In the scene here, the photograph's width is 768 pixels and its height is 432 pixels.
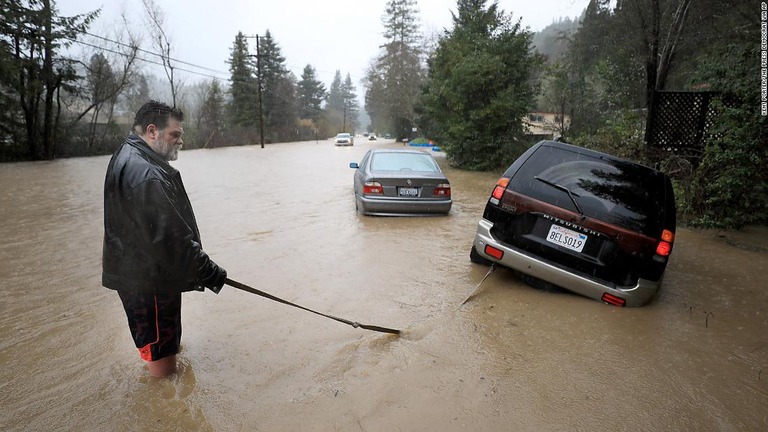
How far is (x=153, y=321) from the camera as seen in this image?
244cm

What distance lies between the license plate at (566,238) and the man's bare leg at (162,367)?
3312 millimetres

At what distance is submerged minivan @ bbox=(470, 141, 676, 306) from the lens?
3580 millimetres

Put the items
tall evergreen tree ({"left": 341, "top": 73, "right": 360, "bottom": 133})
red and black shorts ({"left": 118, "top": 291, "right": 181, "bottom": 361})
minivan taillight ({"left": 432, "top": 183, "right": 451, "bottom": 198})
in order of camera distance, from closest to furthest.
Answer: red and black shorts ({"left": 118, "top": 291, "right": 181, "bottom": 361}), minivan taillight ({"left": 432, "top": 183, "right": 451, "bottom": 198}), tall evergreen tree ({"left": 341, "top": 73, "right": 360, "bottom": 133})

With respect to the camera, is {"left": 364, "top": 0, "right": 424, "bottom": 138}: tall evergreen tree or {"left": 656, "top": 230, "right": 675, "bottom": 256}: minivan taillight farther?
{"left": 364, "top": 0, "right": 424, "bottom": 138}: tall evergreen tree

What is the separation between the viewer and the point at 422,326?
3.61 m

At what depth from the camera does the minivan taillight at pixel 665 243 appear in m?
3.52

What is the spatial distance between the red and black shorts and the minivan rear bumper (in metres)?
2.90

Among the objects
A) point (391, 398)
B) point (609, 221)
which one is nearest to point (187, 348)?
point (391, 398)

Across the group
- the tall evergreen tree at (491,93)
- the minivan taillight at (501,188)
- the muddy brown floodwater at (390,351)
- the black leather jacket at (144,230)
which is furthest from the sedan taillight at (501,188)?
the tall evergreen tree at (491,93)

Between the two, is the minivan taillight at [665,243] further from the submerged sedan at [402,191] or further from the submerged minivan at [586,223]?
the submerged sedan at [402,191]

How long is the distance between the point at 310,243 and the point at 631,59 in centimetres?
1937

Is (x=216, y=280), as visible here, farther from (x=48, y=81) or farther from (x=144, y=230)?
(x=48, y=81)

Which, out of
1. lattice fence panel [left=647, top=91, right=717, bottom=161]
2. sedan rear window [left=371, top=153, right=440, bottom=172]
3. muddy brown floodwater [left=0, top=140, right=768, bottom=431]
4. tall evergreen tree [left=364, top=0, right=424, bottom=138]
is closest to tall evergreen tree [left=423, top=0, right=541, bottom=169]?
lattice fence panel [left=647, top=91, right=717, bottom=161]

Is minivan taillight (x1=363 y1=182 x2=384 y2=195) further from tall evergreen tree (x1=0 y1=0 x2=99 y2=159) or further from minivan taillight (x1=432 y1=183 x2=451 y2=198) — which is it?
tall evergreen tree (x1=0 y1=0 x2=99 y2=159)
